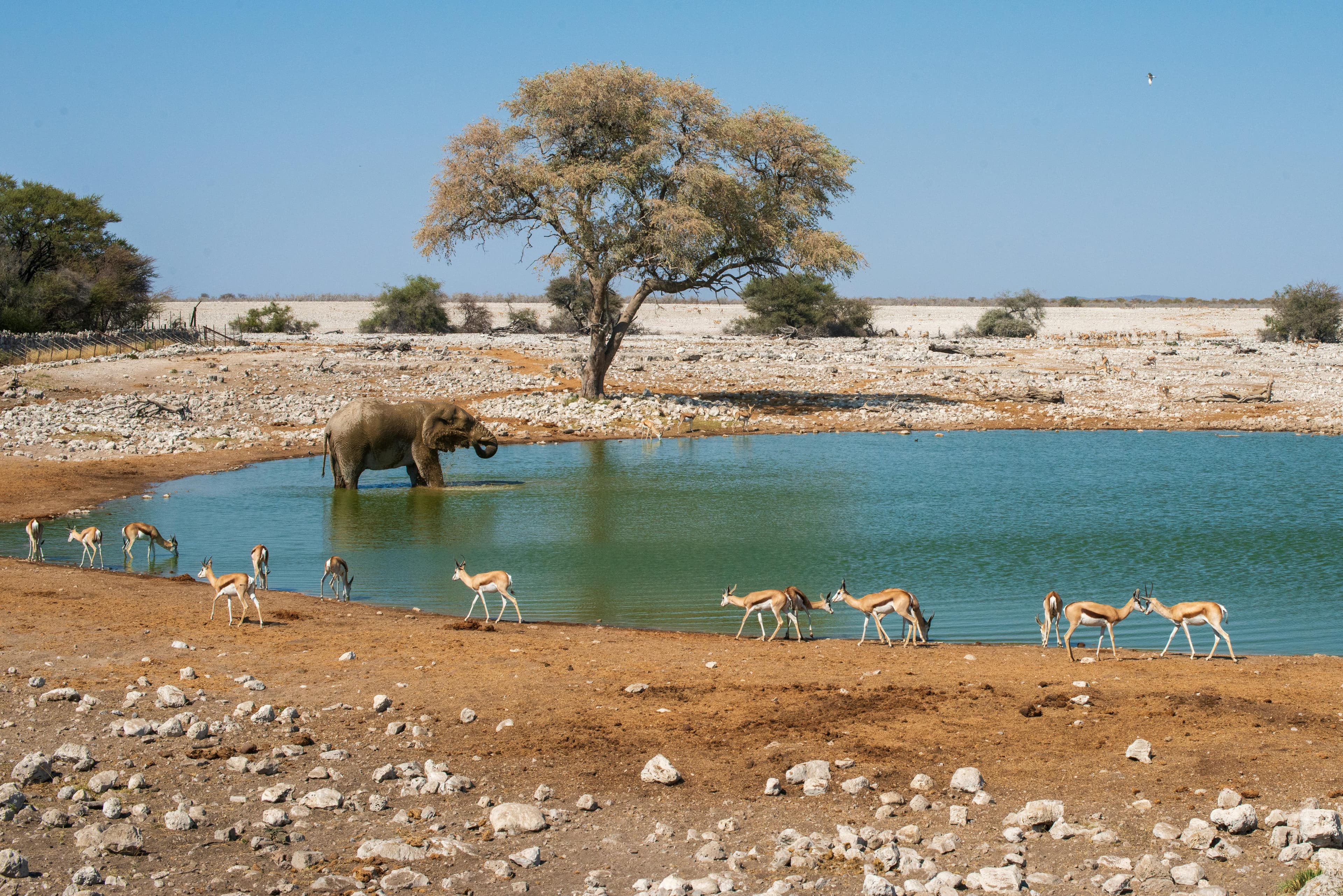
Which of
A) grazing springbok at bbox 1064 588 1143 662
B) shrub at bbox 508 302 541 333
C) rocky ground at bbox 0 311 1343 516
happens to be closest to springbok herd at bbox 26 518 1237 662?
grazing springbok at bbox 1064 588 1143 662

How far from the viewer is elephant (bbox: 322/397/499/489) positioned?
90.8ft

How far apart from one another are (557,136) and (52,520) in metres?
24.9

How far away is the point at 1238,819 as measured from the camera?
7.52 meters

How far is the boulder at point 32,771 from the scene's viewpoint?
8234mm

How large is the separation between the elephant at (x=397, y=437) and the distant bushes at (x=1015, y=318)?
51662 mm

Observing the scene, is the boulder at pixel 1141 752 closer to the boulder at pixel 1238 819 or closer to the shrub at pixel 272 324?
the boulder at pixel 1238 819

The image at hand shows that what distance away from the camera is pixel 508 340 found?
65.1m

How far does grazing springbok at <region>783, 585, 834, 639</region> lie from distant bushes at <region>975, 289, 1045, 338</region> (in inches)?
2448

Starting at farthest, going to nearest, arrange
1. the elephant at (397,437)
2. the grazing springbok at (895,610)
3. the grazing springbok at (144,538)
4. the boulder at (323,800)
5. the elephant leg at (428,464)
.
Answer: the elephant leg at (428,464) → the elephant at (397,437) → the grazing springbok at (144,538) → the grazing springbok at (895,610) → the boulder at (323,800)

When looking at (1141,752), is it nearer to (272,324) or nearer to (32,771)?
(32,771)

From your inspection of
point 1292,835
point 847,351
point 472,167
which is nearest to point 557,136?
point 472,167

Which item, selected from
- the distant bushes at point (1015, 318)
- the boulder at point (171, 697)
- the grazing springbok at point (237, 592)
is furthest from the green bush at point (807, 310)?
the boulder at point (171, 697)

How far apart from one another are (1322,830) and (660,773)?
4335 mm

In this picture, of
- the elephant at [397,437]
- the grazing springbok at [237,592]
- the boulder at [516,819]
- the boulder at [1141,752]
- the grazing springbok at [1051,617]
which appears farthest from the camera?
the elephant at [397,437]
